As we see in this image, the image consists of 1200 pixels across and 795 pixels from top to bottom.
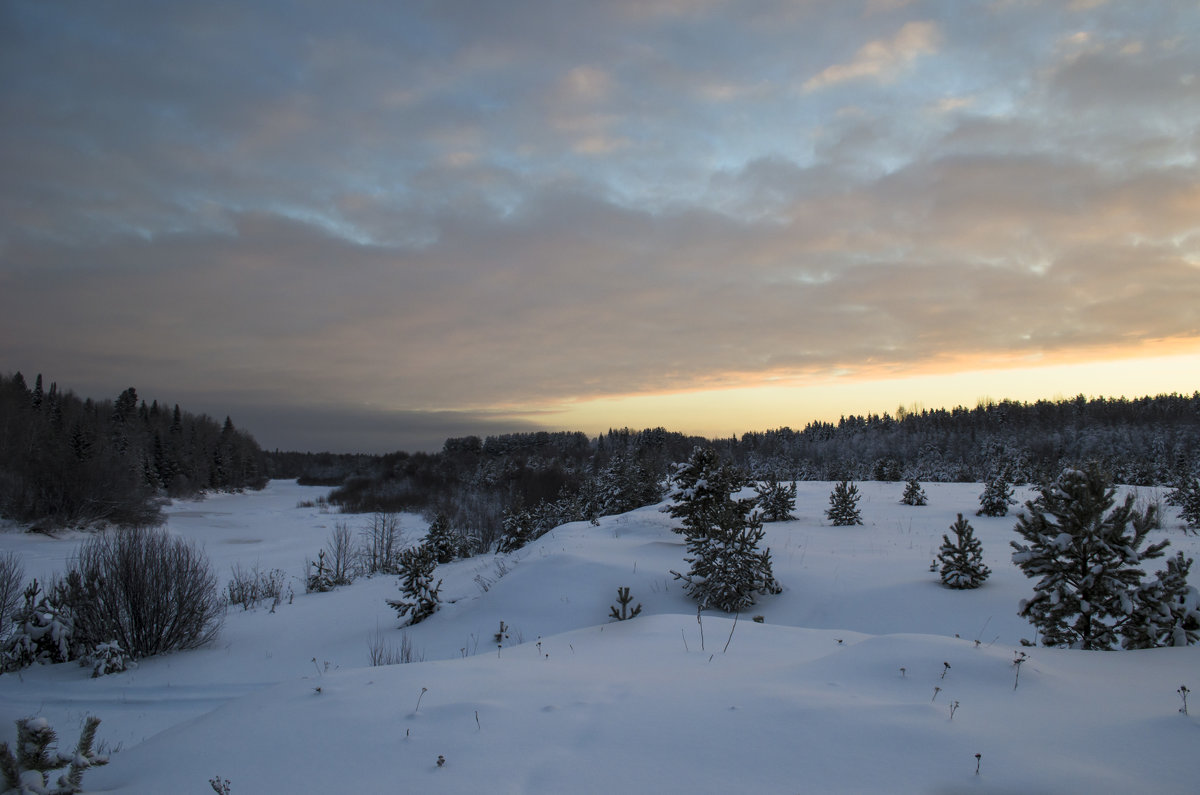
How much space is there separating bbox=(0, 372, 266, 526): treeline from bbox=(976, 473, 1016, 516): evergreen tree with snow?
4858 centimetres

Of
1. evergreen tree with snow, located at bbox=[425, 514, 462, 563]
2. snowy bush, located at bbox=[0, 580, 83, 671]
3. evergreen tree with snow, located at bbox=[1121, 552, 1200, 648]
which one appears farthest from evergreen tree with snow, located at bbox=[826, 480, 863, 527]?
snowy bush, located at bbox=[0, 580, 83, 671]

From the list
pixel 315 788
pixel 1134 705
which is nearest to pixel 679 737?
pixel 315 788

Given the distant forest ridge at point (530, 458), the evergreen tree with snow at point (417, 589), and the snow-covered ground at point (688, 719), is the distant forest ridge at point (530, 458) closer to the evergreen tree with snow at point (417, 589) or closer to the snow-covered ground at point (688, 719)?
the snow-covered ground at point (688, 719)

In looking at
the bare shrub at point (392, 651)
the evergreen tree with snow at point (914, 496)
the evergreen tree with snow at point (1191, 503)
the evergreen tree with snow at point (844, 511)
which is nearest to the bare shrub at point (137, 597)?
the bare shrub at point (392, 651)

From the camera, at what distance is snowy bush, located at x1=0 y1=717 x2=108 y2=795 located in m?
2.57

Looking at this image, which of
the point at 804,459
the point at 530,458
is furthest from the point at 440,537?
the point at 804,459

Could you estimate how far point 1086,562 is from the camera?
6422 mm

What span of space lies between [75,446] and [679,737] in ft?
219

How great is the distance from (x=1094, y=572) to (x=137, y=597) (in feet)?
57.3

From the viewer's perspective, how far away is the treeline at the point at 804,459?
114 ft

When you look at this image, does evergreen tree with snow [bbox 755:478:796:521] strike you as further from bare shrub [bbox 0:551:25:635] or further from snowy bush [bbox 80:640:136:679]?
bare shrub [bbox 0:551:25:635]

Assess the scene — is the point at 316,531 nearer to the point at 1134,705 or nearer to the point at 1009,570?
the point at 1009,570

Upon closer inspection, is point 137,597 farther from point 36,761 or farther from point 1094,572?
point 1094,572

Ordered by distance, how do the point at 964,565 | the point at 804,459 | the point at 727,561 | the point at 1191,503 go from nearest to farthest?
the point at 964,565, the point at 727,561, the point at 1191,503, the point at 804,459
